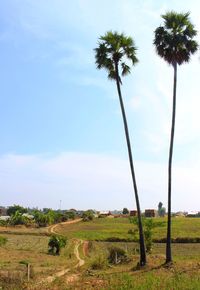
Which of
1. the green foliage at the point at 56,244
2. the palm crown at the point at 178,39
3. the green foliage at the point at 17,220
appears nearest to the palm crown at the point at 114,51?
the palm crown at the point at 178,39

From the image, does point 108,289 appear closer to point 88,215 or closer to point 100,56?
point 100,56

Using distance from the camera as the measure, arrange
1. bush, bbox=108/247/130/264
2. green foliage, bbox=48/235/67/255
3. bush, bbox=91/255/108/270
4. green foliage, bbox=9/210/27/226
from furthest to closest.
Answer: green foliage, bbox=9/210/27/226 → green foliage, bbox=48/235/67/255 → bush, bbox=108/247/130/264 → bush, bbox=91/255/108/270

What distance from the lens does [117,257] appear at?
110 ft

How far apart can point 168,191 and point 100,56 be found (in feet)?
33.4

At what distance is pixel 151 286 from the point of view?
14375 millimetres

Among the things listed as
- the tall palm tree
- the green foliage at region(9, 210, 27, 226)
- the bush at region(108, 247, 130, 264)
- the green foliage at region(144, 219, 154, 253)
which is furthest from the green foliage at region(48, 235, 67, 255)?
the green foliage at region(9, 210, 27, 226)

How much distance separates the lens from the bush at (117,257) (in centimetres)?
3253

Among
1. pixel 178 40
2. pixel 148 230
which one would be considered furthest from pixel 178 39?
pixel 148 230

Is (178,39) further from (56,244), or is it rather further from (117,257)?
(56,244)

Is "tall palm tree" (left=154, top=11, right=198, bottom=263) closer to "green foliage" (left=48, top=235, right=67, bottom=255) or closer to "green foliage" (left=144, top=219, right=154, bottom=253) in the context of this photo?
"green foliage" (left=144, top=219, right=154, bottom=253)

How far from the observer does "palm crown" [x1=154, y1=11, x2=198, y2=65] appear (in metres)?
30.0

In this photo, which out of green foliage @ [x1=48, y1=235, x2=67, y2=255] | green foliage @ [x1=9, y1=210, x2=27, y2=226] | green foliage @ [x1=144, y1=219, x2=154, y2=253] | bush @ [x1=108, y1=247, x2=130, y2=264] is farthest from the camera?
green foliage @ [x1=9, y1=210, x2=27, y2=226]

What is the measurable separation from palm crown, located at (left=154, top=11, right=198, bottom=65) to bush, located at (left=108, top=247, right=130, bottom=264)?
14053 millimetres

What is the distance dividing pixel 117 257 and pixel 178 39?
15.8 meters
